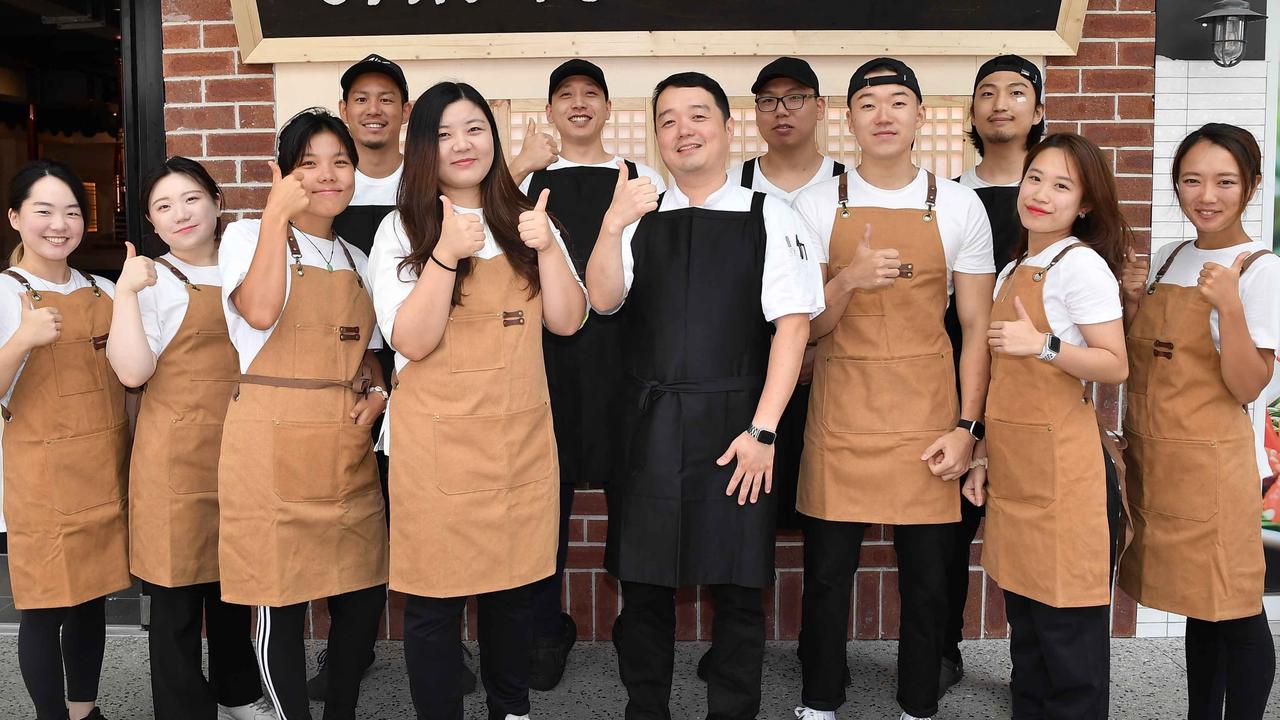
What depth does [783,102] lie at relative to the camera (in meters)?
3.20

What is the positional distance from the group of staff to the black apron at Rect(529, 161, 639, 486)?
528 mm

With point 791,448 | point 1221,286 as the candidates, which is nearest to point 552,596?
point 791,448

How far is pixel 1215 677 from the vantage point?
8.64 ft

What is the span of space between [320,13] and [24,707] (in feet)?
8.31

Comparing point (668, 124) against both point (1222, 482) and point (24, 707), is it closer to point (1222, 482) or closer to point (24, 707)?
point (1222, 482)

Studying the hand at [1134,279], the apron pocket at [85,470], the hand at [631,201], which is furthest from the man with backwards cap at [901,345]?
the apron pocket at [85,470]

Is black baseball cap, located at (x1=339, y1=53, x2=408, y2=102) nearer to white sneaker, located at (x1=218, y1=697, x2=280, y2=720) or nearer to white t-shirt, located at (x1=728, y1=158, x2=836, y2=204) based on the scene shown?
white t-shirt, located at (x1=728, y1=158, x2=836, y2=204)

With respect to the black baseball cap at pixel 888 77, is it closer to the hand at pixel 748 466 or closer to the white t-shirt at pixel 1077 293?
the white t-shirt at pixel 1077 293

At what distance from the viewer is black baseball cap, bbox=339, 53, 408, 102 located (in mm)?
3223

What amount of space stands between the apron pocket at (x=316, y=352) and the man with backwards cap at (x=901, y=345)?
132cm

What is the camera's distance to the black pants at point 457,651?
Answer: 2463mm

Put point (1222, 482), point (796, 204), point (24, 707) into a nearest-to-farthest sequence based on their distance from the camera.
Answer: point (1222, 482) < point (796, 204) < point (24, 707)

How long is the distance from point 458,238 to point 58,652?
1.67 meters

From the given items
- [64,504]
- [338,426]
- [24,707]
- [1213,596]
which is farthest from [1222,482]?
[24,707]
